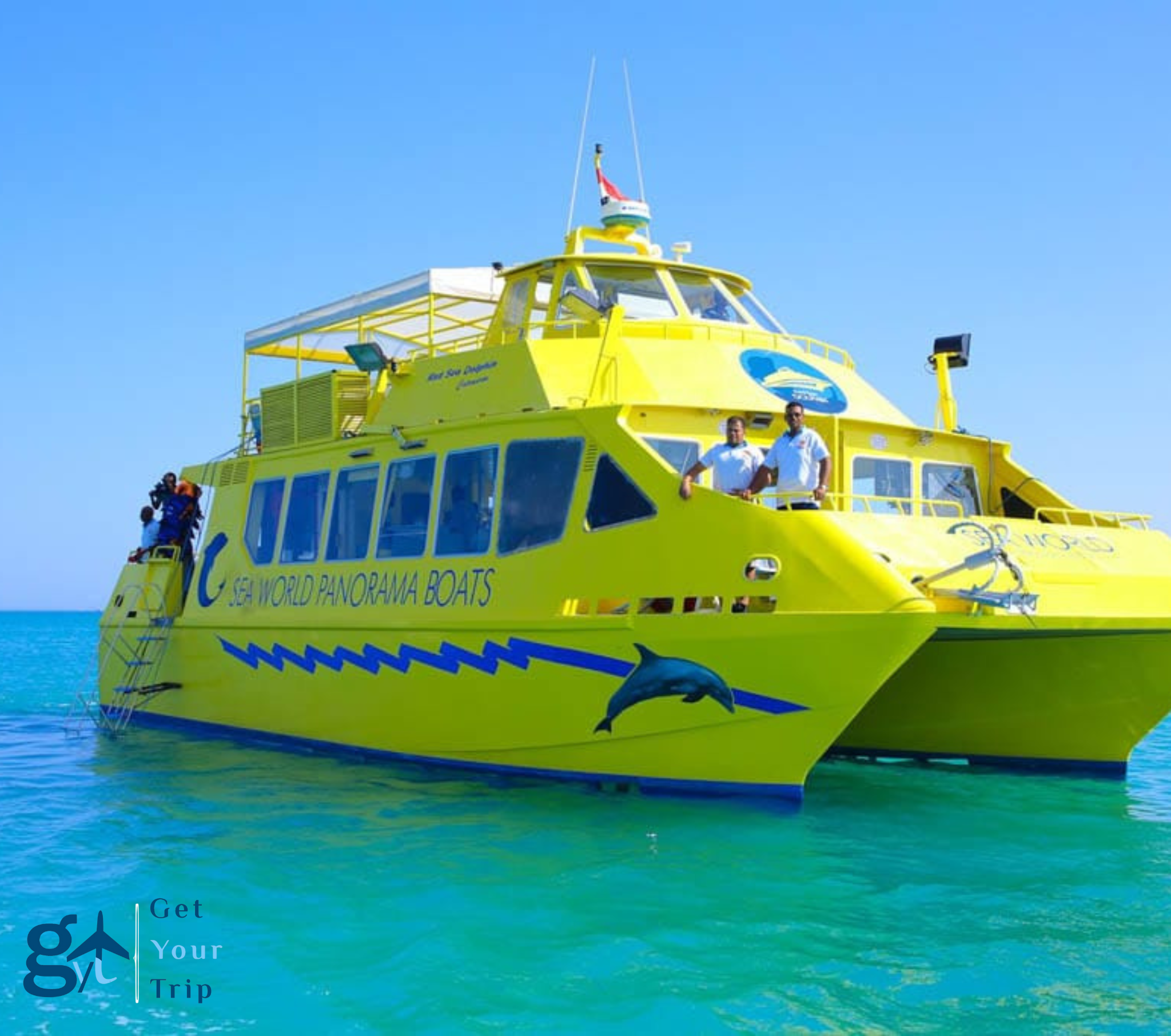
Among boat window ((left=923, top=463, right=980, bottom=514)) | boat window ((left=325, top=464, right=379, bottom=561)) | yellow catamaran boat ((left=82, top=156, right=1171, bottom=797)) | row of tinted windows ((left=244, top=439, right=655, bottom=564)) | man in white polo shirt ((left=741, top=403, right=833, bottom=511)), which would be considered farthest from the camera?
boat window ((left=325, top=464, right=379, bottom=561))

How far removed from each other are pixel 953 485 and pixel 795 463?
2.36 metres

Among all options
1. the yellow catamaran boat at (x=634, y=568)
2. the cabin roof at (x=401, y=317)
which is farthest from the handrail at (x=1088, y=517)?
the cabin roof at (x=401, y=317)

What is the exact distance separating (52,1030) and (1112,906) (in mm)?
5104

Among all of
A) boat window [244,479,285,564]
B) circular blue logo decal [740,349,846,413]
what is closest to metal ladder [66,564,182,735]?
boat window [244,479,285,564]

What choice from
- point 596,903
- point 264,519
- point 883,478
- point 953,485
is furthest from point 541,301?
point 596,903

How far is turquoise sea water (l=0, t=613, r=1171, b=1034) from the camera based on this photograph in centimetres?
545

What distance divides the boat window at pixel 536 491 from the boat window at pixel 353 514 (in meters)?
1.82

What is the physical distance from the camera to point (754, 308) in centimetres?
1167

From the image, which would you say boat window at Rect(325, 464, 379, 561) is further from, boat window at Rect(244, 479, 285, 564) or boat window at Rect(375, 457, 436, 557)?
boat window at Rect(244, 479, 285, 564)

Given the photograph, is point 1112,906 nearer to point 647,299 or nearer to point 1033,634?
point 1033,634

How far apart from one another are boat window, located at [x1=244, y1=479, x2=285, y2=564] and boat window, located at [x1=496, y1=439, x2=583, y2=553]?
3493 mm

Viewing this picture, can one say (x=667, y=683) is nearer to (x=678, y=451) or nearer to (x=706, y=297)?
(x=678, y=451)

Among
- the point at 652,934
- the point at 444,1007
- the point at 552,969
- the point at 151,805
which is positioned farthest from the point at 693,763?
the point at 151,805

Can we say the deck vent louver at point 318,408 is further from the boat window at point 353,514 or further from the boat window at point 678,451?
the boat window at point 678,451
